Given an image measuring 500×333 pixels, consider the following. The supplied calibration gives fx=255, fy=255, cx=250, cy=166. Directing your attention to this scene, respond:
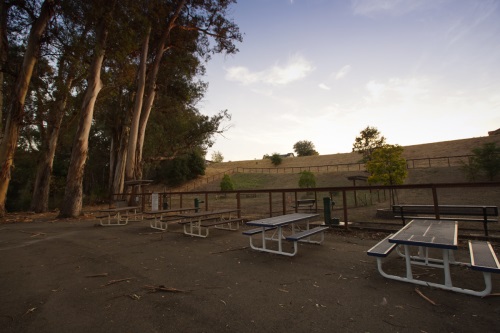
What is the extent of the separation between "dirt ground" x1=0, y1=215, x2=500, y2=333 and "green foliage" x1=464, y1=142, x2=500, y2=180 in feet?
77.5

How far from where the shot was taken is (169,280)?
131 inches

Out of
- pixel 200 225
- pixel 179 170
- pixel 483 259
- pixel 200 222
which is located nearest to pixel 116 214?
pixel 200 222

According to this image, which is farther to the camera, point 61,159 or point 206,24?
point 61,159

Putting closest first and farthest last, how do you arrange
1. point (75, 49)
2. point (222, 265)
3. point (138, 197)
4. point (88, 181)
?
point (222, 265)
point (75, 49)
point (138, 197)
point (88, 181)

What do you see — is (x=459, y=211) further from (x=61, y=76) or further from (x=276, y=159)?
(x=276, y=159)

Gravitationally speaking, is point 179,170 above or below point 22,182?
above

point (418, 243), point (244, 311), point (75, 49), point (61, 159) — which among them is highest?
point (75, 49)

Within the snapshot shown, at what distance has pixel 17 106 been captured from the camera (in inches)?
458

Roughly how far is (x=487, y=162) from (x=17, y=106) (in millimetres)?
32155

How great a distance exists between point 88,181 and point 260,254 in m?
39.6

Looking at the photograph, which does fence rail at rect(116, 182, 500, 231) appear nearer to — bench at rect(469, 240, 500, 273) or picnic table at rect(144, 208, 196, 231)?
picnic table at rect(144, 208, 196, 231)

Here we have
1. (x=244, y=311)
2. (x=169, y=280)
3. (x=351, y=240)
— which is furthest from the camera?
(x=351, y=240)

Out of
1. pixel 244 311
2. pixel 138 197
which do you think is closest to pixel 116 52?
pixel 138 197

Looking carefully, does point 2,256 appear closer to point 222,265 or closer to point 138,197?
point 222,265
